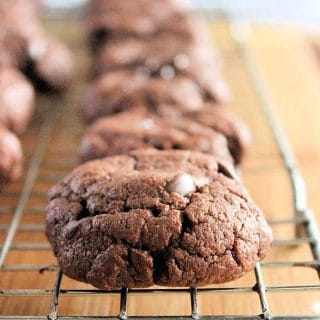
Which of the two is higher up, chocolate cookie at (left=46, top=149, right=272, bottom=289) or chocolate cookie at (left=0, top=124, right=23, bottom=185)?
chocolate cookie at (left=0, top=124, right=23, bottom=185)

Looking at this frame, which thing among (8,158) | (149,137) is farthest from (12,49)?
(149,137)

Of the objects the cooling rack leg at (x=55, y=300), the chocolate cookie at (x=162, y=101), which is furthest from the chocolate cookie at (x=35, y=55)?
the cooling rack leg at (x=55, y=300)

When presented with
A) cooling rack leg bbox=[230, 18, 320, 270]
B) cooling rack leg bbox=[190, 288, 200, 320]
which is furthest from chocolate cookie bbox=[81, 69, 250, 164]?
cooling rack leg bbox=[190, 288, 200, 320]

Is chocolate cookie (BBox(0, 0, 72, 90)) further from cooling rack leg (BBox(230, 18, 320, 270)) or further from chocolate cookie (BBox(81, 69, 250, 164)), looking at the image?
cooling rack leg (BBox(230, 18, 320, 270))

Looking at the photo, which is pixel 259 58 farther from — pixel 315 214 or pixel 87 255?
pixel 87 255

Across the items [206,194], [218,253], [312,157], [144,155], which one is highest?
[312,157]

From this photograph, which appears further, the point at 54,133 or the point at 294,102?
the point at 294,102

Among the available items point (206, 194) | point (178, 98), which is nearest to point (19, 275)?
point (206, 194)
